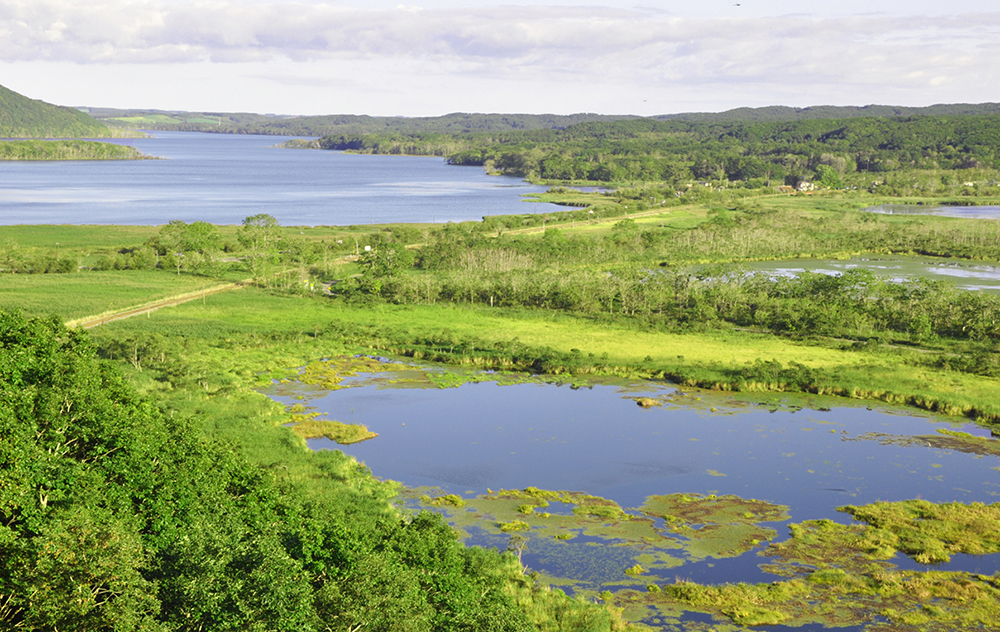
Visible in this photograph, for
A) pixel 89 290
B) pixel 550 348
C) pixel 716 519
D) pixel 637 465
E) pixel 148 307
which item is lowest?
pixel 637 465

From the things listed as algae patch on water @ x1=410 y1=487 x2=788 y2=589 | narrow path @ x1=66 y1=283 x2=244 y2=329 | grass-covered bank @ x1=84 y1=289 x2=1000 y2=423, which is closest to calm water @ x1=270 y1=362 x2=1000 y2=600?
algae patch on water @ x1=410 y1=487 x2=788 y2=589

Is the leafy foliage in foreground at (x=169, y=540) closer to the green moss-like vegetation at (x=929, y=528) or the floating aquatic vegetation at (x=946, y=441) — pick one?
the green moss-like vegetation at (x=929, y=528)

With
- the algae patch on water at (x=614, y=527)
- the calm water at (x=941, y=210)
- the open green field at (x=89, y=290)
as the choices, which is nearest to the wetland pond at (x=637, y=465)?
the algae patch on water at (x=614, y=527)

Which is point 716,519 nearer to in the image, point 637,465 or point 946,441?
point 637,465

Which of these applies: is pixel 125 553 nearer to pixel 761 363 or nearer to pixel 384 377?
pixel 384 377

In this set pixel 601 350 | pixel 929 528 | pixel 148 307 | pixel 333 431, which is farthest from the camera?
pixel 148 307

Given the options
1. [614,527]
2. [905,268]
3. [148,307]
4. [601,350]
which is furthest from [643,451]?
[905,268]
